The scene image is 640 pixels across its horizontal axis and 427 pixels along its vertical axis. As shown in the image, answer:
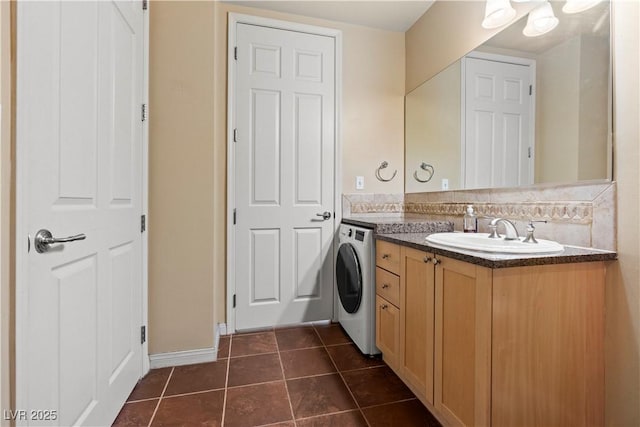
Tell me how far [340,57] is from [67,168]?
220cm

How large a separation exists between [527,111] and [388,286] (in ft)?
3.93

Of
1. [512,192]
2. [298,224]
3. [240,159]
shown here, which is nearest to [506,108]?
[512,192]

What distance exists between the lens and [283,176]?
247 cm

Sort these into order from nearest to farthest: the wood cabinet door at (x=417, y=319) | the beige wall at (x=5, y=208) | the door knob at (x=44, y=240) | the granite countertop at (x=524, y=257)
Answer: the beige wall at (x=5, y=208) → the door knob at (x=44, y=240) → the granite countertop at (x=524, y=257) → the wood cabinet door at (x=417, y=319)

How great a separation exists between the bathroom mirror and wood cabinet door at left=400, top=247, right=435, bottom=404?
2.40 ft

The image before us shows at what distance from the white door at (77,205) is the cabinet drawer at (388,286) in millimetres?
1392

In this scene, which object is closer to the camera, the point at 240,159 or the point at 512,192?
the point at 512,192

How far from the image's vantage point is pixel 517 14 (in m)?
1.63

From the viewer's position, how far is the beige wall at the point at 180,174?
5.87 feet

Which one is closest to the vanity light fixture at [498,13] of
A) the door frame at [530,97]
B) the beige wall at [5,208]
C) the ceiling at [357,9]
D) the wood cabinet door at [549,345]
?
the door frame at [530,97]

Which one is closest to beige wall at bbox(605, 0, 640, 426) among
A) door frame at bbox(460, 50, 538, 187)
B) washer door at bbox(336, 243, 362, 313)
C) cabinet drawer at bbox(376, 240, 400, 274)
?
door frame at bbox(460, 50, 538, 187)

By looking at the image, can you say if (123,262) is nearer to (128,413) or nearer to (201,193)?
(201,193)

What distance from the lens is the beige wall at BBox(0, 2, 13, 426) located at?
77 cm

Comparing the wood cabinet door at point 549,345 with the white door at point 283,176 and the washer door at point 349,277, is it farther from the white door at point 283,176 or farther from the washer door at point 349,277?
the white door at point 283,176
